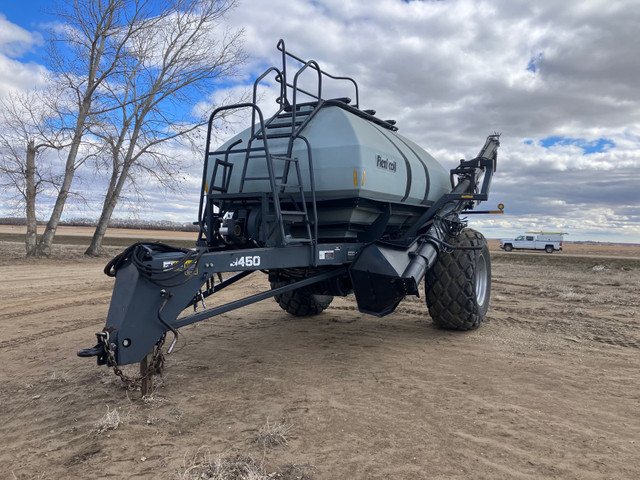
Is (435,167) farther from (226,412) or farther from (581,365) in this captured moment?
(226,412)

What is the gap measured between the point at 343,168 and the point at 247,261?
143cm

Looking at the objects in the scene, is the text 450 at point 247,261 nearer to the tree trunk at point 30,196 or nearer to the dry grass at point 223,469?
the dry grass at point 223,469

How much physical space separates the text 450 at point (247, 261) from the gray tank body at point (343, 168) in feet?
3.26

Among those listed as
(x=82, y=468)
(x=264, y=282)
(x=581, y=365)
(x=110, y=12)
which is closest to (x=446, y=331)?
(x=581, y=365)

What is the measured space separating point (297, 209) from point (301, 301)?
9.45 feet

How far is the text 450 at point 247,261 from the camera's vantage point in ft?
13.1

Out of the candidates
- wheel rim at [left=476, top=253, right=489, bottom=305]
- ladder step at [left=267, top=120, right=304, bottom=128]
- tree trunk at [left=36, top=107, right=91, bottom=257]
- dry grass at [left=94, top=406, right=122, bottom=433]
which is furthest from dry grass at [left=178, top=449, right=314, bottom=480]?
tree trunk at [left=36, top=107, right=91, bottom=257]

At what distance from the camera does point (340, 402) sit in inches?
157

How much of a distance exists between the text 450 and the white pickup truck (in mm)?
39931

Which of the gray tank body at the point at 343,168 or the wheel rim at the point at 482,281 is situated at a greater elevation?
the gray tank body at the point at 343,168

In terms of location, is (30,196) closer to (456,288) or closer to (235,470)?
(456,288)

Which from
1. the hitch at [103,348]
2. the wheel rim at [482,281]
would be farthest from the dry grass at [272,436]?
the wheel rim at [482,281]

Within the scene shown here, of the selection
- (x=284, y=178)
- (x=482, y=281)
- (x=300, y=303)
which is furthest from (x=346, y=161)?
(x=482, y=281)

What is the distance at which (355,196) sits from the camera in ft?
16.0
